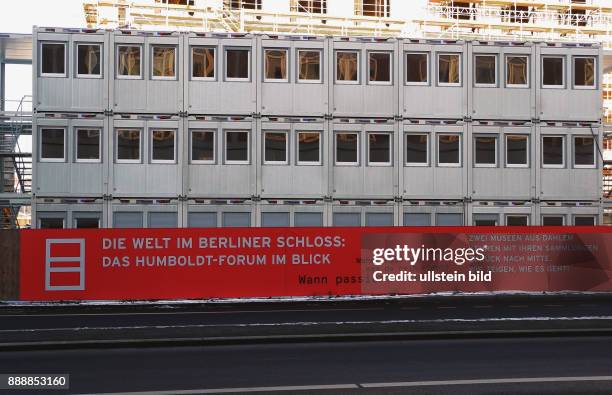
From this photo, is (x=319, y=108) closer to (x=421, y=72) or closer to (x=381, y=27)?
(x=421, y=72)

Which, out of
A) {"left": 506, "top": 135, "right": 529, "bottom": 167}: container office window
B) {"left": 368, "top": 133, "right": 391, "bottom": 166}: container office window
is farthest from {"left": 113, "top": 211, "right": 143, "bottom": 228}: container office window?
{"left": 506, "top": 135, "right": 529, "bottom": 167}: container office window

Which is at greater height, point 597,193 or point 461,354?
point 597,193

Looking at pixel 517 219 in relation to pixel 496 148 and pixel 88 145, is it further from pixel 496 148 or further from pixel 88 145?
pixel 88 145

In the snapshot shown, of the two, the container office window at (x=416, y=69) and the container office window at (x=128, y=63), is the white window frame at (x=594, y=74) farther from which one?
the container office window at (x=128, y=63)

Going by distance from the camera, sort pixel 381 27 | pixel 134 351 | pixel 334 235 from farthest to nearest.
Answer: pixel 381 27, pixel 334 235, pixel 134 351

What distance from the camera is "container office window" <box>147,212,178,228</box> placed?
35234mm

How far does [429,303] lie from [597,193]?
52.0 feet

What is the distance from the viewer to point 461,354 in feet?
45.4

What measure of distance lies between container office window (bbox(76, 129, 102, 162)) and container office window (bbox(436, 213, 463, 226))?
14.9m

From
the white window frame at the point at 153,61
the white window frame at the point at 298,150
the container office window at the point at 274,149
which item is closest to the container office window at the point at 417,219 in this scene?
the white window frame at the point at 298,150

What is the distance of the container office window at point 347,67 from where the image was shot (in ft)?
122

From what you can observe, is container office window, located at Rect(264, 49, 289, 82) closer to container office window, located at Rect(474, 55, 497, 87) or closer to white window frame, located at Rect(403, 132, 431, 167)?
white window frame, located at Rect(403, 132, 431, 167)

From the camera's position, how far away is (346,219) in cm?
3619

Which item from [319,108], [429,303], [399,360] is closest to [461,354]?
[399,360]
